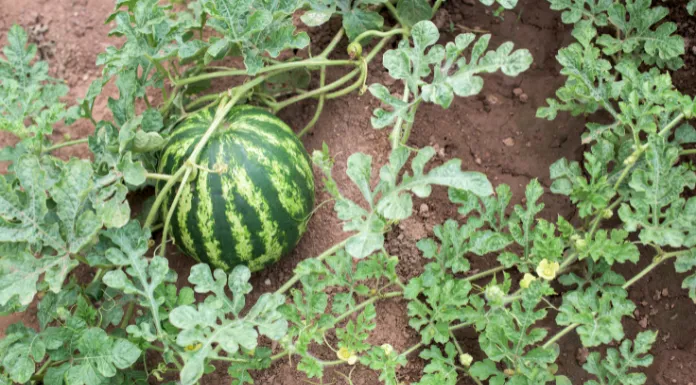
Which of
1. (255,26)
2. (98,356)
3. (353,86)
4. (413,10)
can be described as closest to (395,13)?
(413,10)

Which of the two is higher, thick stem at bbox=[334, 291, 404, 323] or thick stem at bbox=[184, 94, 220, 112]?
thick stem at bbox=[184, 94, 220, 112]

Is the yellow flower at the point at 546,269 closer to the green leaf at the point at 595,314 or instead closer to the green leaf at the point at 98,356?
the green leaf at the point at 595,314

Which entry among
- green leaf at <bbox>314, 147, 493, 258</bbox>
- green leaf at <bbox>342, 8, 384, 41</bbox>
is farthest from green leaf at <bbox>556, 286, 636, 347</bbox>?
green leaf at <bbox>342, 8, 384, 41</bbox>

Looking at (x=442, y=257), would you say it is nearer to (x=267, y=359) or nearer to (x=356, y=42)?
(x=267, y=359)

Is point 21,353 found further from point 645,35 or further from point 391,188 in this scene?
point 645,35

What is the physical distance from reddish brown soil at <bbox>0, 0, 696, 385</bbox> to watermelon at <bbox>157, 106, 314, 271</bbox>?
0.30m

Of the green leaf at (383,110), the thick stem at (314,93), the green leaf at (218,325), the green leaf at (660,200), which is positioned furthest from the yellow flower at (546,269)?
the thick stem at (314,93)

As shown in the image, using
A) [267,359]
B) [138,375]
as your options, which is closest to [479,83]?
[267,359]

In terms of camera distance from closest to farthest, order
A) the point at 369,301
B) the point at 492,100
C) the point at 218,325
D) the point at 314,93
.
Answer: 1. the point at 218,325
2. the point at 369,301
3. the point at 314,93
4. the point at 492,100

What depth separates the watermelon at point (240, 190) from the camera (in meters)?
2.28

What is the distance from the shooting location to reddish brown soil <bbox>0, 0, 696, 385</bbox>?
254cm

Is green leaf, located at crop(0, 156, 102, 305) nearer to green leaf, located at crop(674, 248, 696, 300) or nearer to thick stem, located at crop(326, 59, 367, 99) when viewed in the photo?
thick stem, located at crop(326, 59, 367, 99)

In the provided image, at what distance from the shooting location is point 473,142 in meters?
2.80

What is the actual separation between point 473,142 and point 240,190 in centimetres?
104
